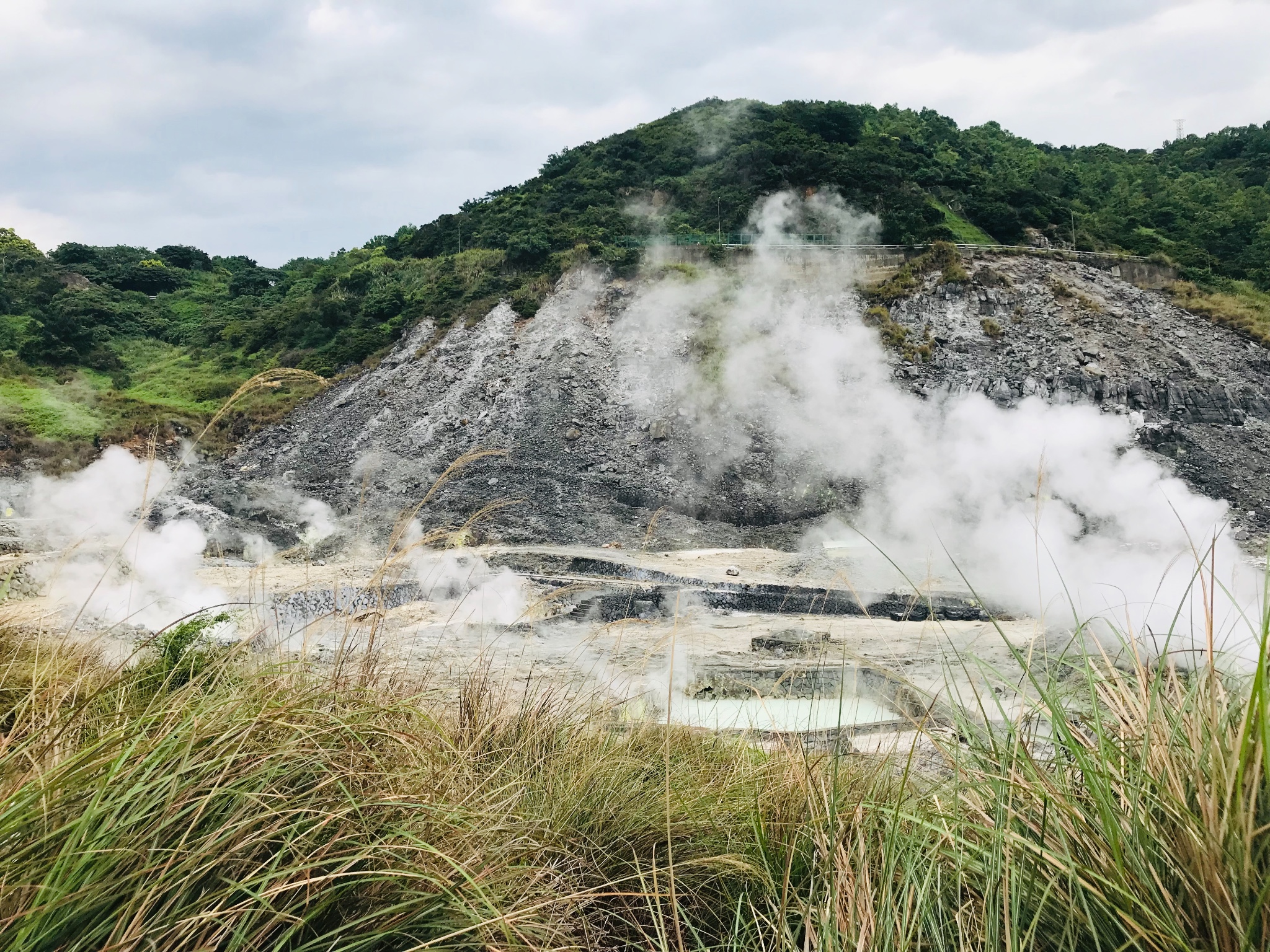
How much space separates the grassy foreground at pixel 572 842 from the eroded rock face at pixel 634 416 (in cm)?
1425

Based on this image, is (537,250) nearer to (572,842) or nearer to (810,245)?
(810,245)

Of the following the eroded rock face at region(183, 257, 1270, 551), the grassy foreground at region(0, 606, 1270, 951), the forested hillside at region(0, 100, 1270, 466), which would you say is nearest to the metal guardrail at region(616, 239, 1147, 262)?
the forested hillside at region(0, 100, 1270, 466)

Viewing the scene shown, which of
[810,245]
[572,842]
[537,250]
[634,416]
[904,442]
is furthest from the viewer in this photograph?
[537,250]

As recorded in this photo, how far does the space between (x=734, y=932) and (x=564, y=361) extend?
22914 millimetres

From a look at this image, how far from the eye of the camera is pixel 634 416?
2203 centimetres

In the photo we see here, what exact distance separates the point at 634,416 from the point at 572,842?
66.6 feet

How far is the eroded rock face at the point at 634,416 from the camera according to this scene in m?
17.6

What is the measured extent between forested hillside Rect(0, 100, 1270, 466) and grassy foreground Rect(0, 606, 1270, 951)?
2353 cm

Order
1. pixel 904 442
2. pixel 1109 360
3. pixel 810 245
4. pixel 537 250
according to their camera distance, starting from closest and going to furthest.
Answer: pixel 904 442 → pixel 1109 360 → pixel 810 245 → pixel 537 250

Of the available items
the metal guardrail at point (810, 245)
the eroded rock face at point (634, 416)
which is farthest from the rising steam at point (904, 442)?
the metal guardrail at point (810, 245)

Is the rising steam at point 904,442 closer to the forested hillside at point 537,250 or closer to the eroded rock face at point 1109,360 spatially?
the eroded rock face at point 1109,360

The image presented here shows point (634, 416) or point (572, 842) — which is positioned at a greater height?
point (634, 416)

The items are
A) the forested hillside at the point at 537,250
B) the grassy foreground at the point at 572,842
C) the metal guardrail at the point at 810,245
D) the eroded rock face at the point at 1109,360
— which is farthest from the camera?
the metal guardrail at the point at 810,245

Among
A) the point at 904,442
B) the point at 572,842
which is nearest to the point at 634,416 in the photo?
the point at 904,442
